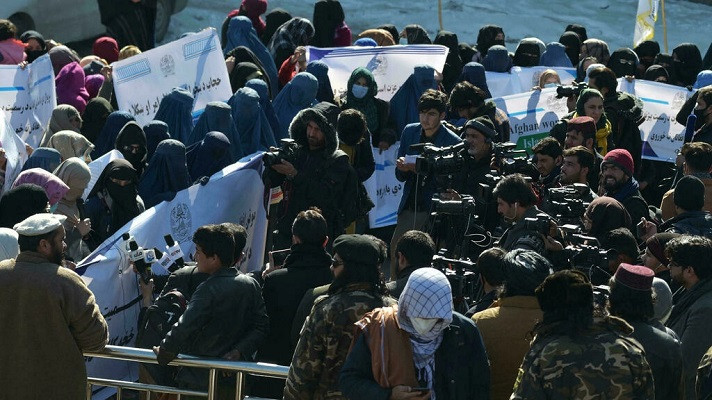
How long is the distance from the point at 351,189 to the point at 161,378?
2308 millimetres

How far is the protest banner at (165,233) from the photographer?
26.3 feet

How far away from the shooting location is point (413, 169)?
31.1ft

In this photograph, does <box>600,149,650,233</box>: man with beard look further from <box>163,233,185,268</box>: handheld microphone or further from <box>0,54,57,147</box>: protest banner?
<box>0,54,57,147</box>: protest banner

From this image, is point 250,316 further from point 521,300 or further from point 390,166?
point 390,166

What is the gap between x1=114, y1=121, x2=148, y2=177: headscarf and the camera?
32.0 ft

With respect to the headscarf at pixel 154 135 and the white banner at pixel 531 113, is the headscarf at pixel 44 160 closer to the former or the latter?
the headscarf at pixel 154 135

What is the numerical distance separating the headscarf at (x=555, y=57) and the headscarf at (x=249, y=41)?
2859 millimetres

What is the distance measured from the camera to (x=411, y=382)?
569 cm

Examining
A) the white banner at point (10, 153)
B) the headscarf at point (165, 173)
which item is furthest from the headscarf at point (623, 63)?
the white banner at point (10, 153)

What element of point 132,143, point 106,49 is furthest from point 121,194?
point 106,49

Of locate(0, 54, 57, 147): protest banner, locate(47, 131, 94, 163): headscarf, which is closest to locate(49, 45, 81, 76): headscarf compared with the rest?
locate(0, 54, 57, 147): protest banner

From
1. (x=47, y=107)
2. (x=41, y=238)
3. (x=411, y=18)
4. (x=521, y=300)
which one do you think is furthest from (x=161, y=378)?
(x=411, y=18)

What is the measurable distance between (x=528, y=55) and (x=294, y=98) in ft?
12.1

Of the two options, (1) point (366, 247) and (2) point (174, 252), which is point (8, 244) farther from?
(1) point (366, 247)
